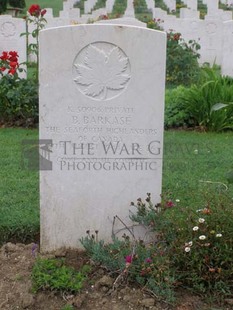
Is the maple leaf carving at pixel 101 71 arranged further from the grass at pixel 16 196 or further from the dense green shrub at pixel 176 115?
the dense green shrub at pixel 176 115

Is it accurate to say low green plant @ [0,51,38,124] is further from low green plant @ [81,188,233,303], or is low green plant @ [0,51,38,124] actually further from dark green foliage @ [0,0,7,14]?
dark green foliage @ [0,0,7,14]

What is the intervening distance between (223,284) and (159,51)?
4.58 ft

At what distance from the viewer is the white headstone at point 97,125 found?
3.46m

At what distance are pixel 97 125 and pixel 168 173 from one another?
194cm

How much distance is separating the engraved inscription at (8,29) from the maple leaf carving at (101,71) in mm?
7769

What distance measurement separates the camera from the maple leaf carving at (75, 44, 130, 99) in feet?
11.4

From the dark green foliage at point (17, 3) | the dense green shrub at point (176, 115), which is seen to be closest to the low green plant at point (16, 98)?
the dense green shrub at point (176, 115)

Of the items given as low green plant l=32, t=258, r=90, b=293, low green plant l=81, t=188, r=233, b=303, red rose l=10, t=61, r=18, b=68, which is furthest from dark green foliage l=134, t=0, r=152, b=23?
low green plant l=32, t=258, r=90, b=293

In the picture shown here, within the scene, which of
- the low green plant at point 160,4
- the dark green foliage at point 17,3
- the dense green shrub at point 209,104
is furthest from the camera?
the low green plant at point 160,4

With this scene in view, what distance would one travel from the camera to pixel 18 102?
7.26 meters

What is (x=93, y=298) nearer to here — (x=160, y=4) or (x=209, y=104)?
(x=209, y=104)

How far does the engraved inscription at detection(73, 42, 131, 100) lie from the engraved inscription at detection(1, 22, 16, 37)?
25.5 feet

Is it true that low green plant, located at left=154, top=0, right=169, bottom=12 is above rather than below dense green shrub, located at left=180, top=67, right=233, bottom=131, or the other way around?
above

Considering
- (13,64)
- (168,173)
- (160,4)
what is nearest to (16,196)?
(168,173)
